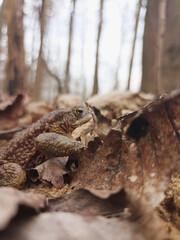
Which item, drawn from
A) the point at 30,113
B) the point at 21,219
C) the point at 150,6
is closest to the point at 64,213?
the point at 21,219

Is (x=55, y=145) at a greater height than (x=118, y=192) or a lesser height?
lesser

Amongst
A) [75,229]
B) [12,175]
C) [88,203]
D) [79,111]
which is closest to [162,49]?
[79,111]

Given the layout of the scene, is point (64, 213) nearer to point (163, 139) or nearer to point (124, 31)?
point (163, 139)

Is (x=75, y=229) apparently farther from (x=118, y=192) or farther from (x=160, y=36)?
(x=160, y=36)

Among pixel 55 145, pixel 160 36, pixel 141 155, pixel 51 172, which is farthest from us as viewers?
pixel 160 36

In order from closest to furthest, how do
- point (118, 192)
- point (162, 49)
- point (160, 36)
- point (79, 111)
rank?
point (118, 192)
point (79, 111)
point (160, 36)
point (162, 49)

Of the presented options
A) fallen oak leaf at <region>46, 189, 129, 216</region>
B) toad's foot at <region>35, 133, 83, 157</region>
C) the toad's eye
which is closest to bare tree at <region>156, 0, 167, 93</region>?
the toad's eye

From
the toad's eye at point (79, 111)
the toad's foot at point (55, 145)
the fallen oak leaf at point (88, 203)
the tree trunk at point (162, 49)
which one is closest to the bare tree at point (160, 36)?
the tree trunk at point (162, 49)
